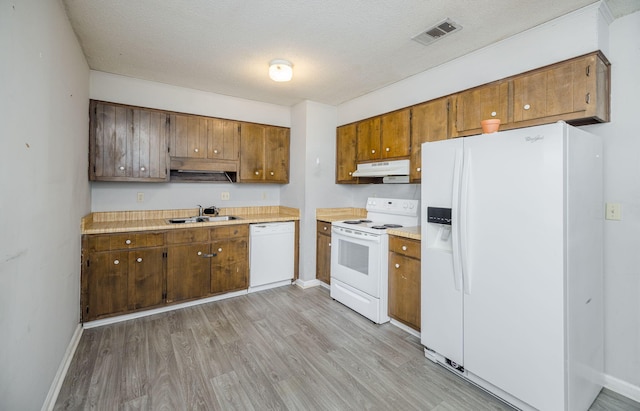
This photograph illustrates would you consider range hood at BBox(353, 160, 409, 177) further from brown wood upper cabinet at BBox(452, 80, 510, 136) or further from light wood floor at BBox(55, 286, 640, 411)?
light wood floor at BBox(55, 286, 640, 411)

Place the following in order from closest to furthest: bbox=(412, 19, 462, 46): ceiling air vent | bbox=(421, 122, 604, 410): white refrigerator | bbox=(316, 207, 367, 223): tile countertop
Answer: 1. bbox=(421, 122, 604, 410): white refrigerator
2. bbox=(412, 19, 462, 46): ceiling air vent
3. bbox=(316, 207, 367, 223): tile countertop

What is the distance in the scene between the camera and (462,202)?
6.64ft

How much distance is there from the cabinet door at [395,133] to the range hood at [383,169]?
93 millimetres

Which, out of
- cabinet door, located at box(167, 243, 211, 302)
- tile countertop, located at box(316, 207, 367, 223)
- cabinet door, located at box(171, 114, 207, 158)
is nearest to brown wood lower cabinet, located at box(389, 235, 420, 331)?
tile countertop, located at box(316, 207, 367, 223)

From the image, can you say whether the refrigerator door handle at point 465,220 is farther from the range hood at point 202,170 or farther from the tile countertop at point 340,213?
the range hood at point 202,170

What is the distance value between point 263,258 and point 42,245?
2325mm

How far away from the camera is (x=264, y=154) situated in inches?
160

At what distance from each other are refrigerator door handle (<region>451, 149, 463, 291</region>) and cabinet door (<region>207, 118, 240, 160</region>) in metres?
2.76

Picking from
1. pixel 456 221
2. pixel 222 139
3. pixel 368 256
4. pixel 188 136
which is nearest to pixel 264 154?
pixel 222 139

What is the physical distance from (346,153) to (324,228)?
3.58 ft

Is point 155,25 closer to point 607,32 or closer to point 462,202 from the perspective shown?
point 462,202

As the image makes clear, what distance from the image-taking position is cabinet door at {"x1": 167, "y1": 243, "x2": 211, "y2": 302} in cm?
314

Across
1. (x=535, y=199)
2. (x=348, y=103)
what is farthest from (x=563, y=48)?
(x=348, y=103)

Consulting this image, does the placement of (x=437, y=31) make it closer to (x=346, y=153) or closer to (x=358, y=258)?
(x=346, y=153)
